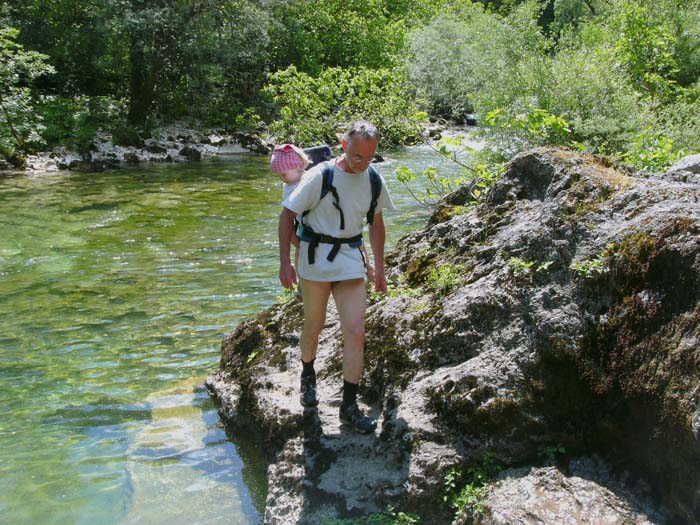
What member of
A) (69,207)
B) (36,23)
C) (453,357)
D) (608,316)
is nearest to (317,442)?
(453,357)

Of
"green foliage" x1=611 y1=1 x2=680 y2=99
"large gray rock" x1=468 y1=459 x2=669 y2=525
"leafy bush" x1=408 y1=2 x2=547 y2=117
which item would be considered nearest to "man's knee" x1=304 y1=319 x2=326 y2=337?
"large gray rock" x1=468 y1=459 x2=669 y2=525

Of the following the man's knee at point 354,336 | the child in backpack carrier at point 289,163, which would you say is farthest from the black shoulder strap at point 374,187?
the child in backpack carrier at point 289,163

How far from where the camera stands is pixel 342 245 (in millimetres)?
4445

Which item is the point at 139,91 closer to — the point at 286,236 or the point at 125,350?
the point at 125,350

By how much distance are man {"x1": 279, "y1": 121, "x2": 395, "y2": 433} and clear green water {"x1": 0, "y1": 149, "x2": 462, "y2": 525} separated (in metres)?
1.15

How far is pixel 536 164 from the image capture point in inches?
214

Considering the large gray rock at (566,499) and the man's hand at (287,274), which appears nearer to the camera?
the large gray rock at (566,499)

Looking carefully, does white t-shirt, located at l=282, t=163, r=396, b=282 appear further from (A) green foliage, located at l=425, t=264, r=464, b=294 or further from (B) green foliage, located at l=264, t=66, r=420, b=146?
(B) green foliage, located at l=264, t=66, r=420, b=146

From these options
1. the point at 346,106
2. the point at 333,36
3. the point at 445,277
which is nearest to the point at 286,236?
the point at 445,277

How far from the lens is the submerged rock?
3574 mm

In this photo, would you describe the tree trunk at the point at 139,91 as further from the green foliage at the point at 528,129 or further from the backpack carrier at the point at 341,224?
the backpack carrier at the point at 341,224

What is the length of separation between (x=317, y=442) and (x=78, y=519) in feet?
5.35

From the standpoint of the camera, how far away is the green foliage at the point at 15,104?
20906 millimetres

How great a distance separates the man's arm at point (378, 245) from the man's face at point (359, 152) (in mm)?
428
